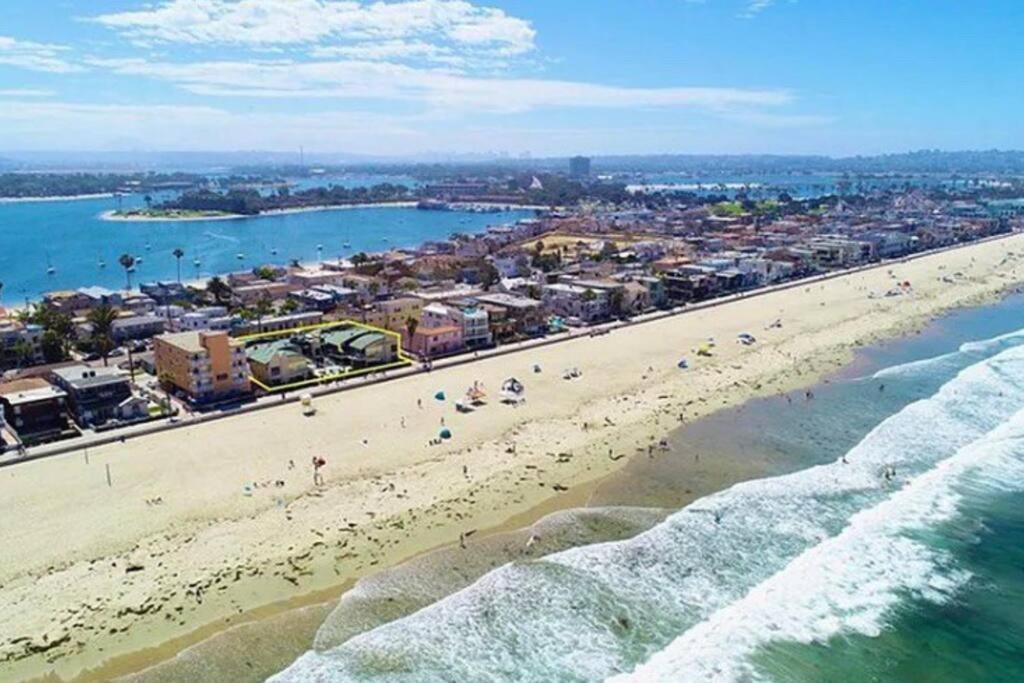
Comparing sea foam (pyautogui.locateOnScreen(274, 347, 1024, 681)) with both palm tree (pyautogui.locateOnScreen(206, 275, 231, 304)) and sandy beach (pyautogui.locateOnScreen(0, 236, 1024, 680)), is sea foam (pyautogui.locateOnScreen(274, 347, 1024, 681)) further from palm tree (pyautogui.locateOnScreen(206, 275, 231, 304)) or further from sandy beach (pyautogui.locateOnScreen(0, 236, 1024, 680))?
palm tree (pyautogui.locateOnScreen(206, 275, 231, 304))

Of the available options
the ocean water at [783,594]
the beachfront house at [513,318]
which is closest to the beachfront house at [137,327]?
the beachfront house at [513,318]

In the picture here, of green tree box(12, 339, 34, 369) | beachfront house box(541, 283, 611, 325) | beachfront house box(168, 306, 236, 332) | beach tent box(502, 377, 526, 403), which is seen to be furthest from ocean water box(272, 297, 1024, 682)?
green tree box(12, 339, 34, 369)

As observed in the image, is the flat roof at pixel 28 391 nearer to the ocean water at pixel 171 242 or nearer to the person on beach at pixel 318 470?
the person on beach at pixel 318 470

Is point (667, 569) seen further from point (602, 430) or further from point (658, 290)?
point (658, 290)

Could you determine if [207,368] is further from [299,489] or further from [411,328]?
[411,328]

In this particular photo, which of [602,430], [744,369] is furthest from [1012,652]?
[744,369]

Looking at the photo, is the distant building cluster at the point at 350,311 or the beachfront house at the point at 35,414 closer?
the beachfront house at the point at 35,414
